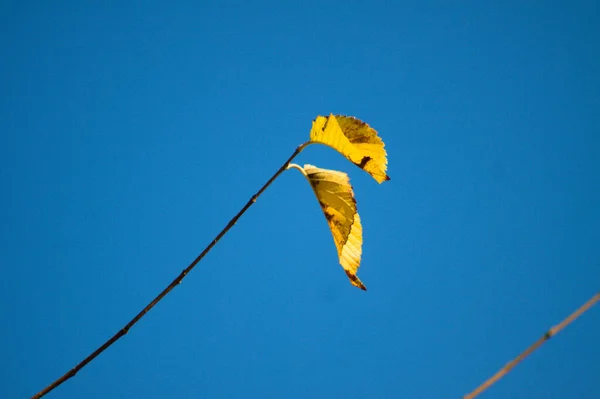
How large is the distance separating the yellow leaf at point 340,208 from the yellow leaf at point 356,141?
2.8 inches

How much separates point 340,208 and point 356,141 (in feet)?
0.68

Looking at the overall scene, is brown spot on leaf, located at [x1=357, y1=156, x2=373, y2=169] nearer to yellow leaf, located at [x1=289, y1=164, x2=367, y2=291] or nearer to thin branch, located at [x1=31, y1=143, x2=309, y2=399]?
yellow leaf, located at [x1=289, y1=164, x2=367, y2=291]

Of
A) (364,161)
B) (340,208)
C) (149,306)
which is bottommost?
(149,306)

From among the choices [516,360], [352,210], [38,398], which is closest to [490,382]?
[516,360]

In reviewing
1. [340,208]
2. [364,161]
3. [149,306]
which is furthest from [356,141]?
[149,306]

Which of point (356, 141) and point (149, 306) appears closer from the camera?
point (149, 306)

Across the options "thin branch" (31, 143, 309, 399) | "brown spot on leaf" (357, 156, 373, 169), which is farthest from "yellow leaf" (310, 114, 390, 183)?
A: "thin branch" (31, 143, 309, 399)

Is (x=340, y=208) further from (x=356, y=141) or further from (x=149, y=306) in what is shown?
(x=149, y=306)

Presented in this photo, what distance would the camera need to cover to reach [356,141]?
1.28 meters

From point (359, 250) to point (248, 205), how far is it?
0.49 metres

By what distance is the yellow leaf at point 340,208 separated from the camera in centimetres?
126

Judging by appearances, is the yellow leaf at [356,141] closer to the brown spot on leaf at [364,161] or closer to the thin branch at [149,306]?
the brown spot on leaf at [364,161]

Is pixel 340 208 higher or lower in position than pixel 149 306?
higher

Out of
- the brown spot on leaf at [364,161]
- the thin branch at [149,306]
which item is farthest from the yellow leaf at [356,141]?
the thin branch at [149,306]
